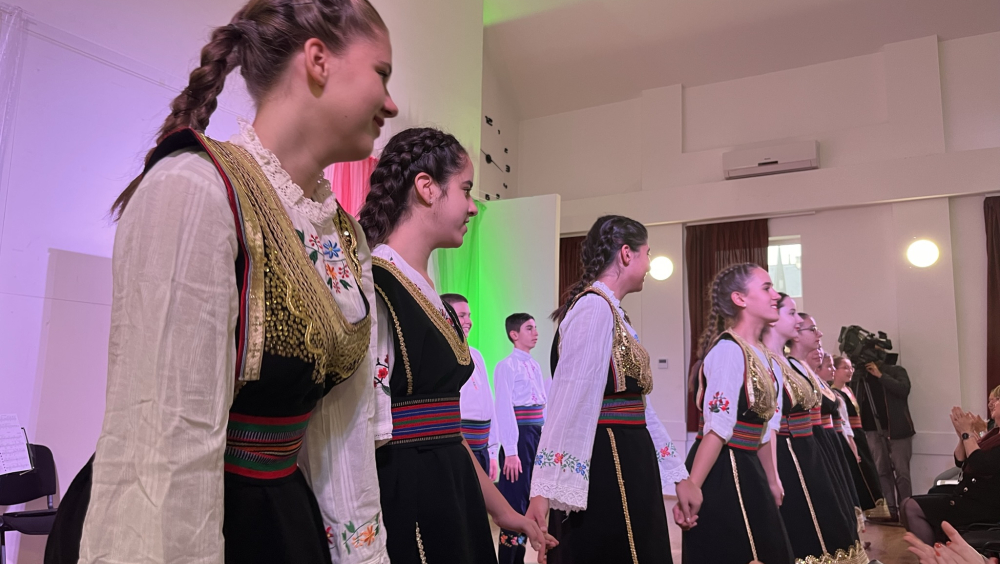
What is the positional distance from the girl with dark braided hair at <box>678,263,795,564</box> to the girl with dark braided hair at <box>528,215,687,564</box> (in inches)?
16.8

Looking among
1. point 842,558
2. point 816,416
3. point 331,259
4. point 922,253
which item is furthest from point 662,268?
point 331,259

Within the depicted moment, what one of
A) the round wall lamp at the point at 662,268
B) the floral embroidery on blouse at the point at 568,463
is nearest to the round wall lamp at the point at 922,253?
the round wall lamp at the point at 662,268

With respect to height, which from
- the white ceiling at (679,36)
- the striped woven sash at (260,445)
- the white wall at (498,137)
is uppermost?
the white ceiling at (679,36)

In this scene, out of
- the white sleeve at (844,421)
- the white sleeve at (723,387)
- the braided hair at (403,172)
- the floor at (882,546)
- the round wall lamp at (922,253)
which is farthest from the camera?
the round wall lamp at (922,253)

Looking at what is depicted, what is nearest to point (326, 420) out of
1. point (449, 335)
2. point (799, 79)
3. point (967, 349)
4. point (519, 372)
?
point (449, 335)

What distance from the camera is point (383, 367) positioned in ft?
3.96

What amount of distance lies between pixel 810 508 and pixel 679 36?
20.8 feet

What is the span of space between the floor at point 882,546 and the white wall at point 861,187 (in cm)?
130

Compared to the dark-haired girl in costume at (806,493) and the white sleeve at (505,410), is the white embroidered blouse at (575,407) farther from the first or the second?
the white sleeve at (505,410)

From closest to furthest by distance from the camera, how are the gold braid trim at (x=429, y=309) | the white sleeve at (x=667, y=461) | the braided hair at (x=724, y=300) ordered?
the gold braid trim at (x=429, y=309), the white sleeve at (x=667, y=461), the braided hair at (x=724, y=300)

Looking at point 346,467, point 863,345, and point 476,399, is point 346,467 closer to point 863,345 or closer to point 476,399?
point 476,399

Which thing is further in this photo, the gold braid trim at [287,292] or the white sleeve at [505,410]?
the white sleeve at [505,410]

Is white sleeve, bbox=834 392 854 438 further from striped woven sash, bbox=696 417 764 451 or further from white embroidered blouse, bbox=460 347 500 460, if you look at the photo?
striped woven sash, bbox=696 417 764 451

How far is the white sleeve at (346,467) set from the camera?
879mm
